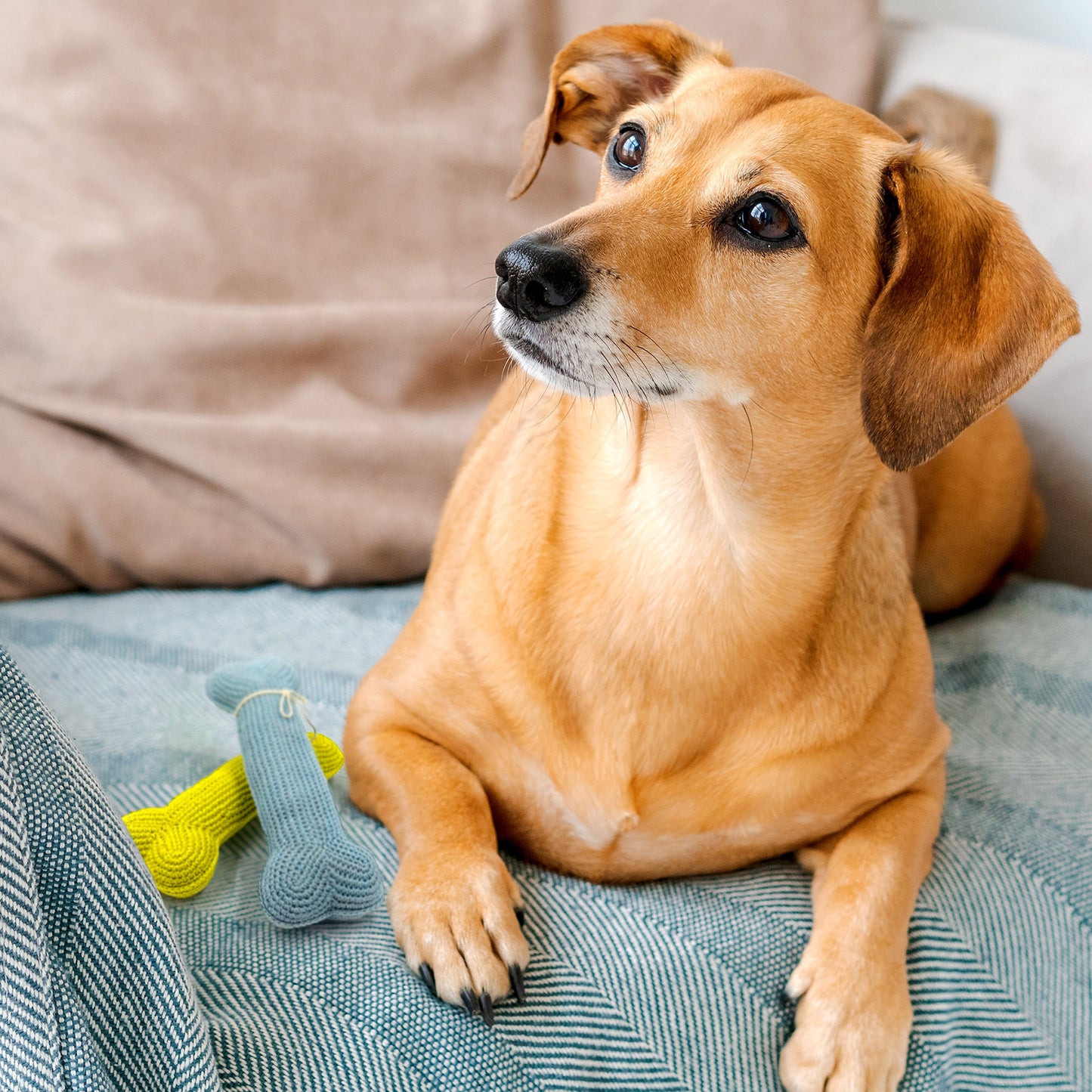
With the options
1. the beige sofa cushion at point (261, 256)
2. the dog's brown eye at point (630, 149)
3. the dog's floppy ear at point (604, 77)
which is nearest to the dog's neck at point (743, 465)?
the dog's brown eye at point (630, 149)

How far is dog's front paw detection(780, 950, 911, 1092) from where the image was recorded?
1.12 metres

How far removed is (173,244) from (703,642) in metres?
1.25

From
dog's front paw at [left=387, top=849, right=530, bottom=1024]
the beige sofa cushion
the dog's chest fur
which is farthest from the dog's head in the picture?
the beige sofa cushion

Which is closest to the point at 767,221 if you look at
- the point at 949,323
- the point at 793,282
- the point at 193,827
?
the point at 793,282

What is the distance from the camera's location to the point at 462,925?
3.70 ft

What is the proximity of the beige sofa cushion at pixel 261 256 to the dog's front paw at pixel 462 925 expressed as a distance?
0.88 metres

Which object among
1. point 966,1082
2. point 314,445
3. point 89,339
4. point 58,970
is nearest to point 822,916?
point 966,1082

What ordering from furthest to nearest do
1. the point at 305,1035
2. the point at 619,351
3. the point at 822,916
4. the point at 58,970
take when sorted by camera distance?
the point at 822,916 → the point at 619,351 → the point at 305,1035 → the point at 58,970

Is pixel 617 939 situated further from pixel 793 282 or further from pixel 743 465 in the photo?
pixel 793 282

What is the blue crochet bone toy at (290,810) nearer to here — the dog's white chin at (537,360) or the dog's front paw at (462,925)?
the dog's front paw at (462,925)

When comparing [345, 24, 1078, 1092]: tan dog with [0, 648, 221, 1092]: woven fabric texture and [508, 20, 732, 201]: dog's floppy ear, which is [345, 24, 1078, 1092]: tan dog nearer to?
[508, 20, 732, 201]: dog's floppy ear

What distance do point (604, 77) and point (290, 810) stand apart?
1048mm

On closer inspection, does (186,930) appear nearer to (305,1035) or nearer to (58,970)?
(305,1035)

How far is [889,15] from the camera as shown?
2.49m
